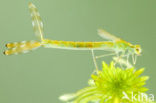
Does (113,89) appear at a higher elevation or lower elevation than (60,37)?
lower

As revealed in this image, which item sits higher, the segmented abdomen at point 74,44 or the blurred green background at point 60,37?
the blurred green background at point 60,37

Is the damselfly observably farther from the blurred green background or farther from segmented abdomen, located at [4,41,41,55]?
the blurred green background

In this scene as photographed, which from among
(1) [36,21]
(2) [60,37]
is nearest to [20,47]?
(1) [36,21]

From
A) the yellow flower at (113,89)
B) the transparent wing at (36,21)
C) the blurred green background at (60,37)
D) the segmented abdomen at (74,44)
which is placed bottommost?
the yellow flower at (113,89)

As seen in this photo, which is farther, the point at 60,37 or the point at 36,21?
the point at 60,37

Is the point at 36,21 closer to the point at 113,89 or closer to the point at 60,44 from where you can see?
the point at 60,44

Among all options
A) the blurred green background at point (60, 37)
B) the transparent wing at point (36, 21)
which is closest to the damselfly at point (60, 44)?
the transparent wing at point (36, 21)

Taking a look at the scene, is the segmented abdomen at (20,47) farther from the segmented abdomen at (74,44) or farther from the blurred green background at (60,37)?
the blurred green background at (60,37)

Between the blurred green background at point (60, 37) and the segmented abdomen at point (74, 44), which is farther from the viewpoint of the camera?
the blurred green background at point (60, 37)

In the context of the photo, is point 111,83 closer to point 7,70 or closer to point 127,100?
point 127,100

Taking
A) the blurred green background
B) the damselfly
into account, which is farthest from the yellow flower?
the blurred green background
